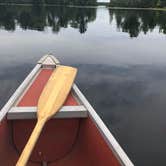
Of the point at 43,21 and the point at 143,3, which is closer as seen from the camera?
the point at 43,21

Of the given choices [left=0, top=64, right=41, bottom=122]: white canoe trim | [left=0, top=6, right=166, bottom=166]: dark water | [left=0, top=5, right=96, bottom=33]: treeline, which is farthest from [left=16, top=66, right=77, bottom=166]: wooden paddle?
[left=0, top=5, right=96, bottom=33]: treeline

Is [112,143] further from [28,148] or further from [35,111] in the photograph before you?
[35,111]

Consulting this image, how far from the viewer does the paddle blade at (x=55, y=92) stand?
518 centimetres

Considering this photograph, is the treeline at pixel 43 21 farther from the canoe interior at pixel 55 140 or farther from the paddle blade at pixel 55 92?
the canoe interior at pixel 55 140

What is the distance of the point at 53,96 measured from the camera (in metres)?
5.61

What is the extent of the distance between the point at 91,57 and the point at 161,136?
8599 millimetres

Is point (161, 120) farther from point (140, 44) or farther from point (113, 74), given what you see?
point (140, 44)

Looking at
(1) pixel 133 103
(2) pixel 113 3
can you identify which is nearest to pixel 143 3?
(2) pixel 113 3

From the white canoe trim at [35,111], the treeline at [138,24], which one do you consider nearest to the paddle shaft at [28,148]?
the white canoe trim at [35,111]

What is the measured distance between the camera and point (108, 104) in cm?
905

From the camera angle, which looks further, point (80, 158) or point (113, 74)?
point (113, 74)

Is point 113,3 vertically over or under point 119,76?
under

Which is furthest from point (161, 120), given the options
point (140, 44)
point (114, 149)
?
point (140, 44)

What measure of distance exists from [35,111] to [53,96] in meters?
0.45
